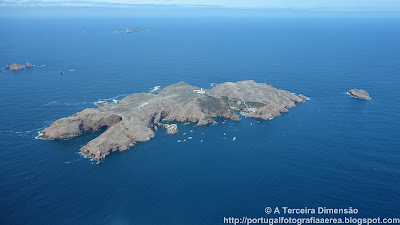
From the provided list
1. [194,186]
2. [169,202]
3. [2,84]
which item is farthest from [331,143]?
[2,84]

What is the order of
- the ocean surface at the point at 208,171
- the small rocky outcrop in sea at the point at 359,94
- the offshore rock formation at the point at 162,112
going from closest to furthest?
the ocean surface at the point at 208,171 → the offshore rock formation at the point at 162,112 → the small rocky outcrop in sea at the point at 359,94

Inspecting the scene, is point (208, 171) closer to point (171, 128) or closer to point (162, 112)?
point (171, 128)

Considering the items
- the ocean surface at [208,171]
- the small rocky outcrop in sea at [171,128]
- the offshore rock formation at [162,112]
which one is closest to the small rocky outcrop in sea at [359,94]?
the ocean surface at [208,171]

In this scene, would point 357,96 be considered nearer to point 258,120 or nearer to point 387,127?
point 387,127

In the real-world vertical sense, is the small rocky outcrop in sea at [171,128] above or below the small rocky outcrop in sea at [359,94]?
below

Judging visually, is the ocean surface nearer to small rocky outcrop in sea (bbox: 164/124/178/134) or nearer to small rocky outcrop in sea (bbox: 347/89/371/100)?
small rocky outcrop in sea (bbox: 164/124/178/134)

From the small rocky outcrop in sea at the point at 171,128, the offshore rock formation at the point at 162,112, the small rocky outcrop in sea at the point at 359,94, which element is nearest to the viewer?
the offshore rock formation at the point at 162,112

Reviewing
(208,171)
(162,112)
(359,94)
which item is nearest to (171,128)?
(162,112)

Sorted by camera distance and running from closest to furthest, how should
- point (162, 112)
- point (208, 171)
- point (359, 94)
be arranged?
1. point (208, 171)
2. point (162, 112)
3. point (359, 94)

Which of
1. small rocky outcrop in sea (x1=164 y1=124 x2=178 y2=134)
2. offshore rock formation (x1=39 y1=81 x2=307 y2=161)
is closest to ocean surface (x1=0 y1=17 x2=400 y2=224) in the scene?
small rocky outcrop in sea (x1=164 y1=124 x2=178 y2=134)

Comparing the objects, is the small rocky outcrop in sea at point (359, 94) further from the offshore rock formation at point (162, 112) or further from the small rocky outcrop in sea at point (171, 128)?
the small rocky outcrop in sea at point (171, 128)
